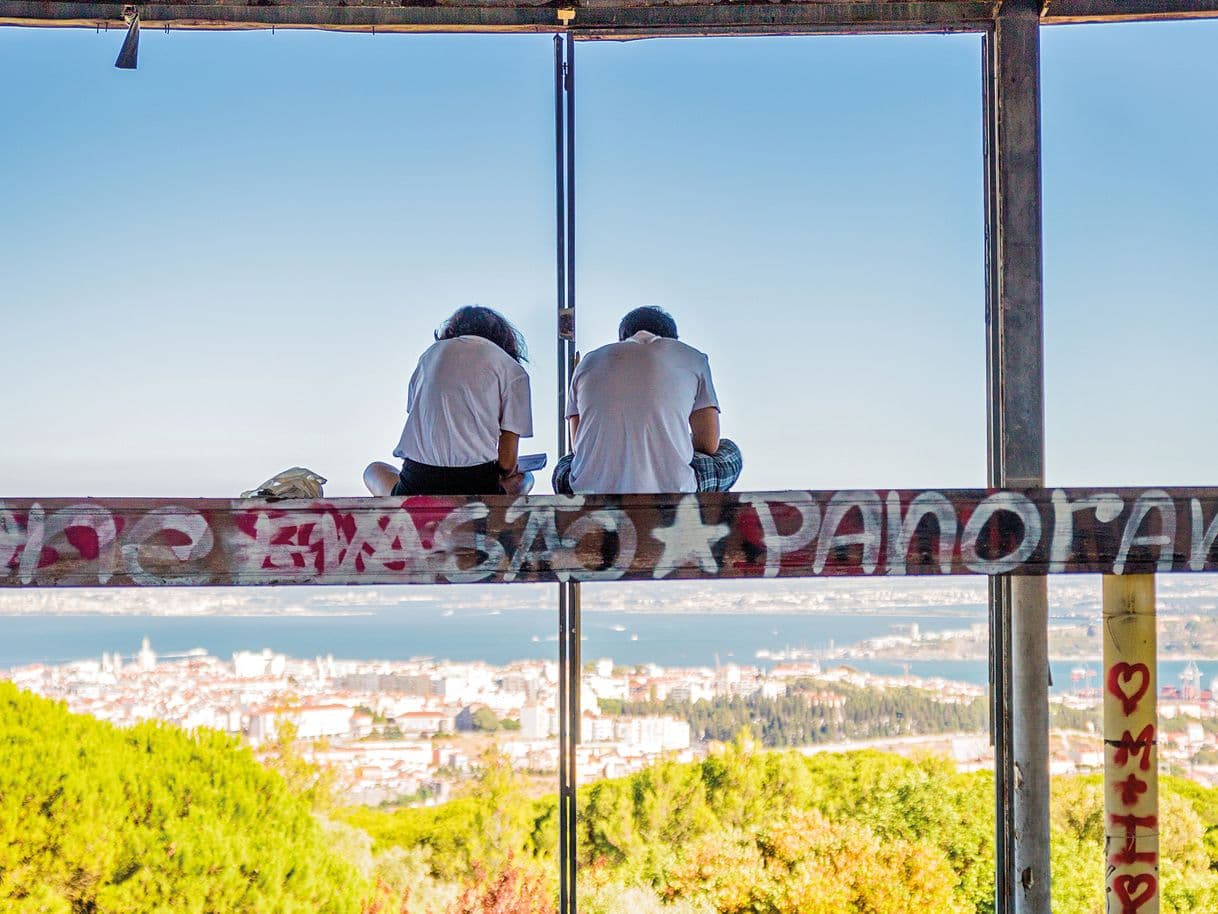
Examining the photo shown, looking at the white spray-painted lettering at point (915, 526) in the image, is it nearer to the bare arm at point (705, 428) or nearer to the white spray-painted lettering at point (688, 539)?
the white spray-painted lettering at point (688, 539)

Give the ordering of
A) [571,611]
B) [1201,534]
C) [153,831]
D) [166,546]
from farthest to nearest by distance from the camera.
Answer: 1. [153,831]
2. [571,611]
3. [1201,534]
4. [166,546]

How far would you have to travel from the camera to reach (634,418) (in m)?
2.75

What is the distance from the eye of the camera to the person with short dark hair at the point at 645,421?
2744 mm

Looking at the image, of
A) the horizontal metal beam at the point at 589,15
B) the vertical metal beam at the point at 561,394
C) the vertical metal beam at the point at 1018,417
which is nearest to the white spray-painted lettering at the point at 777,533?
the vertical metal beam at the point at 561,394

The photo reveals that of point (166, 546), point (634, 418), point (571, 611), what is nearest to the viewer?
point (166, 546)

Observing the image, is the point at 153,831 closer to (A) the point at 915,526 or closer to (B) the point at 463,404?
(B) the point at 463,404

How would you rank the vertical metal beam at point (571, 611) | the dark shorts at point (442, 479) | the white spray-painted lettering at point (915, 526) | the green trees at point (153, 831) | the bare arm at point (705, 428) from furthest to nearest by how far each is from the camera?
the green trees at point (153, 831)
the vertical metal beam at point (571, 611)
the bare arm at point (705, 428)
the dark shorts at point (442, 479)
the white spray-painted lettering at point (915, 526)

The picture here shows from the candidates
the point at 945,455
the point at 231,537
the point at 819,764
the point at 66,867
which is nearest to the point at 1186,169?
the point at 945,455

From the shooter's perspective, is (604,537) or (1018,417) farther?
(1018,417)

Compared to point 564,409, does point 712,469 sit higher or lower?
lower

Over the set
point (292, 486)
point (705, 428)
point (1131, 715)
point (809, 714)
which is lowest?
point (809, 714)

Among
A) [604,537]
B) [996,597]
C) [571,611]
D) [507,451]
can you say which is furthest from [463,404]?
[996,597]

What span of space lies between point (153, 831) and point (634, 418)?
11.3 feet

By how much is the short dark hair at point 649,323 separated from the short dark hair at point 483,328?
300mm
